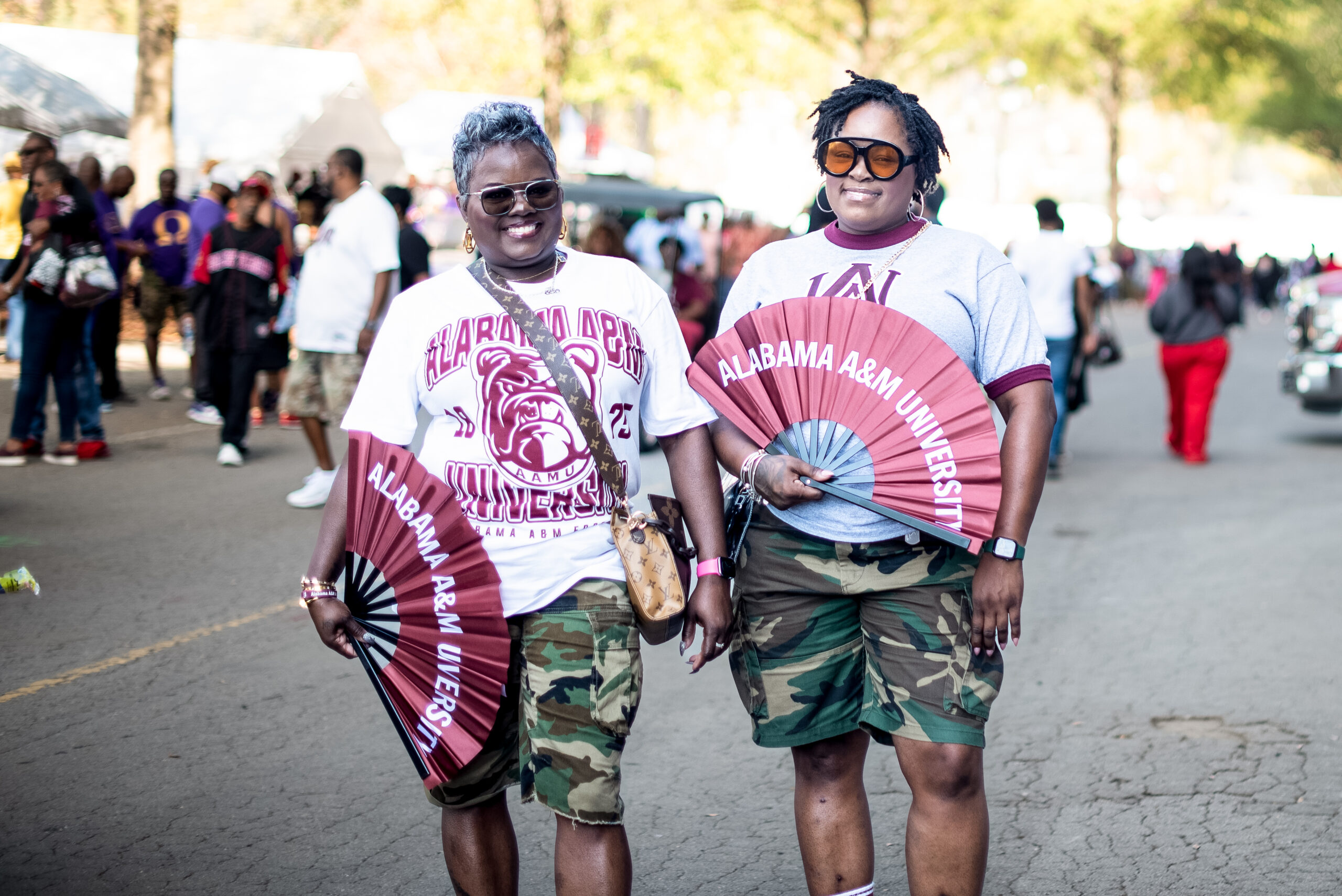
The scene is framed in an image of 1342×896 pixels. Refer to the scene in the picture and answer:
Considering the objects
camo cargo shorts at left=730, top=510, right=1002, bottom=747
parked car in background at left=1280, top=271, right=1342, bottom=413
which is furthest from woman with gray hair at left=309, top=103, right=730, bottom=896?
parked car in background at left=1280, top=271, right=1342, bottom=413

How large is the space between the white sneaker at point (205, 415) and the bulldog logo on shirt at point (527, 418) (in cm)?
941

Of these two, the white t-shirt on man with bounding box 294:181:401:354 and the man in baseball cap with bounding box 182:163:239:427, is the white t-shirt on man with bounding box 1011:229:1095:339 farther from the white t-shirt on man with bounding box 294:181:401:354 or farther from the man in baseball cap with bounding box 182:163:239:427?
the man in baseball cap with bounding box 182:163:239:427

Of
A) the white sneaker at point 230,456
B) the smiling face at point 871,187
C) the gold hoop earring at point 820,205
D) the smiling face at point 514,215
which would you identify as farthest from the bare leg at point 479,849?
the white sneaker at point 230,456

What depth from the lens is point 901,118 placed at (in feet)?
9.65

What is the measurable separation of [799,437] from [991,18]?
103ft

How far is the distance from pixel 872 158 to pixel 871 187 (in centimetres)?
6

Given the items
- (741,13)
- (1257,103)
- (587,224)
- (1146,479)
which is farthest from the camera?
(1257,103)

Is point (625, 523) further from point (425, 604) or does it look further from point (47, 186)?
point (47, 186)

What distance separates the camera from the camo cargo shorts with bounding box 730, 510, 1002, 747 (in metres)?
2.78

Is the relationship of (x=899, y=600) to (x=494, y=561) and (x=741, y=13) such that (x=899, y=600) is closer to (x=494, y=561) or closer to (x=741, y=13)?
(x=494, y=561)

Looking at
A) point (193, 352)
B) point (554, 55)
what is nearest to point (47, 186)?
point (193, 352)

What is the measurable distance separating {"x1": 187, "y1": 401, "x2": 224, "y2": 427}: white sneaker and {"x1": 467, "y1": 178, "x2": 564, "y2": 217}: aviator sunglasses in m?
9.39

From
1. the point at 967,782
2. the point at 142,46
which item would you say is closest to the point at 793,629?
the point at 967,782

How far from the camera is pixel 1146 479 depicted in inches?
404
